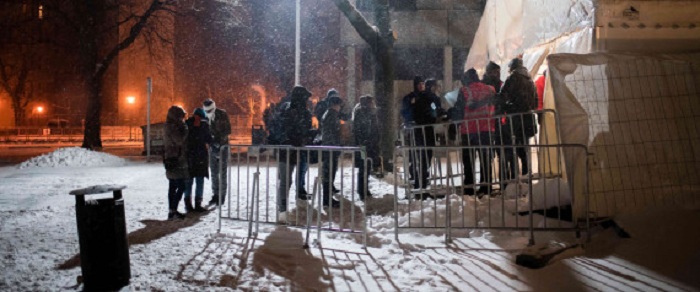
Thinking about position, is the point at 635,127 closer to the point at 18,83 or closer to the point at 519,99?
the point at 519,99

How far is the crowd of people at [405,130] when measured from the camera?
790 centimetres

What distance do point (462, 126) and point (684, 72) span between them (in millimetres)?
3127

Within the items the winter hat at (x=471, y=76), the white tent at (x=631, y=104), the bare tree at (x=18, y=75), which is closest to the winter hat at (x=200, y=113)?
the winter hat at (x=471, y=76)

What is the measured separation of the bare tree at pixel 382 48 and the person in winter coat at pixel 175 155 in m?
6.17

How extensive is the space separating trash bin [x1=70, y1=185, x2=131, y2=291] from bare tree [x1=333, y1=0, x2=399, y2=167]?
9033mm

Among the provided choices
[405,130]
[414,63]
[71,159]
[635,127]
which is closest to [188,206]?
[405,130]

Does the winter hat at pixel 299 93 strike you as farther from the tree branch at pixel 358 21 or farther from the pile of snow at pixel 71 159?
the pile of snow at pixel 71 159

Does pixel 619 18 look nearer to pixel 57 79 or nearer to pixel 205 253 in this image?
pixel 205 253

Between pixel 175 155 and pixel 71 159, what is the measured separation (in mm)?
11207

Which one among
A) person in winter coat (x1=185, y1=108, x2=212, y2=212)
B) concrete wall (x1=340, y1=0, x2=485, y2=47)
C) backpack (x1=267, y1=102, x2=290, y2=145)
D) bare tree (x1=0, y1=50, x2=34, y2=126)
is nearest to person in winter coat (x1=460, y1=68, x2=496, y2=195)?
backpack (x1=267, y1=102, x2=290, y2=145)

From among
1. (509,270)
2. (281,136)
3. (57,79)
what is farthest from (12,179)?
(57,79)

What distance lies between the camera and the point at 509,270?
5.11 metres

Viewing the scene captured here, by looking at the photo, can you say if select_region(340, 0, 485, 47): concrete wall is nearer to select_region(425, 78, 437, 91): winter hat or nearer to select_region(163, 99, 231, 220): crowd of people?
select_region(425, 78, 437, 91): winter hat

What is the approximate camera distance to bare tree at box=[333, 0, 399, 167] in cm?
1297
